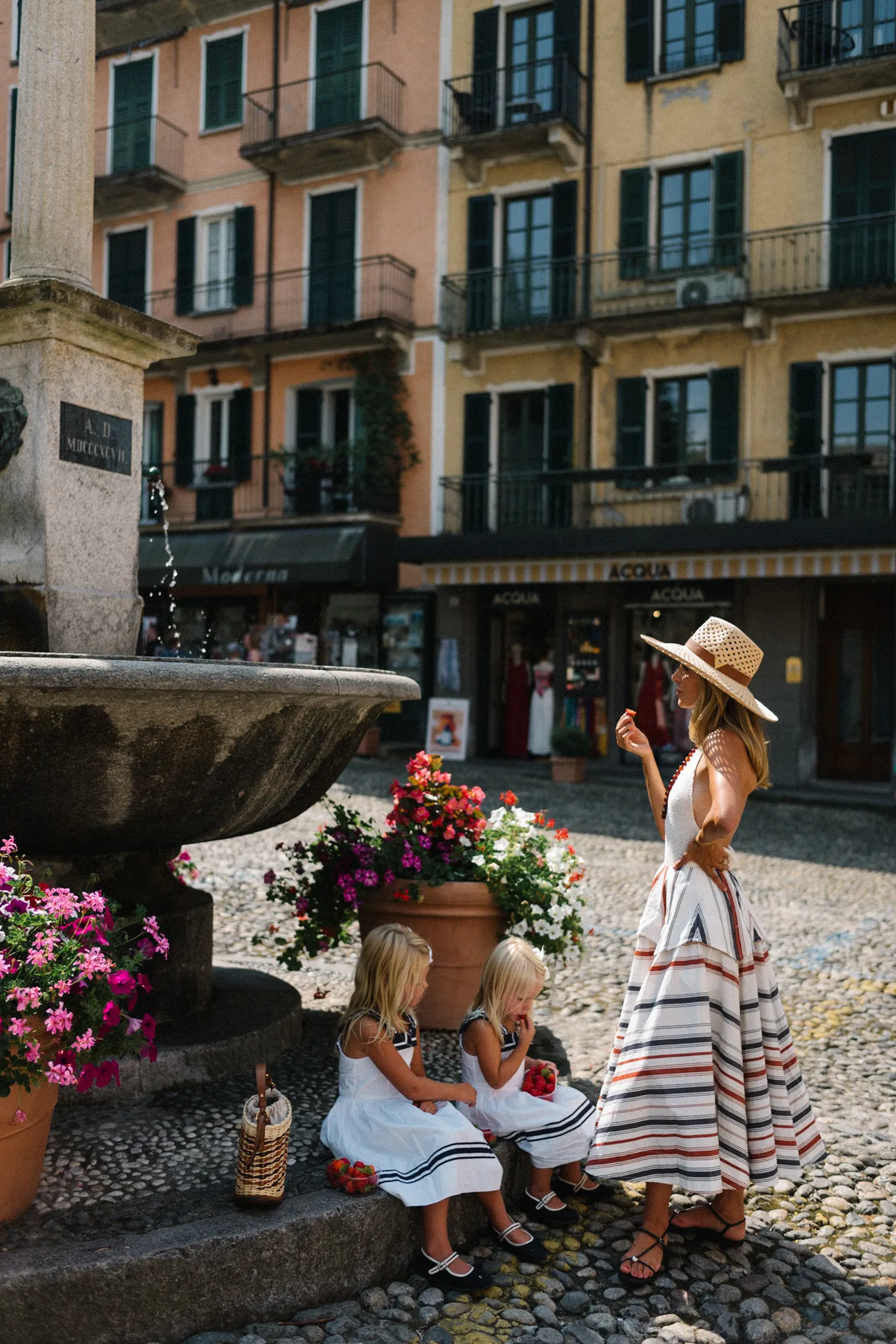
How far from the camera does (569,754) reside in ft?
55.5

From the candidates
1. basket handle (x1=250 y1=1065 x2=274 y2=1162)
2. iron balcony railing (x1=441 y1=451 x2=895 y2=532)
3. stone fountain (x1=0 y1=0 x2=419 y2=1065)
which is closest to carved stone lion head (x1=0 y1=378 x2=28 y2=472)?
stone fountain (x1=0 y1=0 x2=419 y2=1065)

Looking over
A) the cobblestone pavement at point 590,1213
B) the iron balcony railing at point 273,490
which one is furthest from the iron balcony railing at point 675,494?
the cobblestone pavement at point 590,1213

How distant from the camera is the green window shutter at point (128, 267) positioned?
77.0ft

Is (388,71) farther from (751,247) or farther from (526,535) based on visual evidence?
(526,535)

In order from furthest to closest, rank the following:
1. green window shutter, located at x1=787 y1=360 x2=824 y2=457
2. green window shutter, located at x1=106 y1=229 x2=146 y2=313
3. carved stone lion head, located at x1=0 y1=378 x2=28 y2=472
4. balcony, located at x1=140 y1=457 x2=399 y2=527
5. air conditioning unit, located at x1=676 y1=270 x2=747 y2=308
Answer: green window shutter, located at x1=106 y1=229 x2=146 y2=313
balcony, located at x1=140 y1=457 x2=399 y2=527
air conditioning unit, located at x1=676 y1=270 x2=747 y2=308
green window shutter, located at x1=787 y1=360 x2=824 y2=457
carved stone lion head, located at x1=0 y1=378 x2=28 y2=472

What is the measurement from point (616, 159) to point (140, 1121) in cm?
1849

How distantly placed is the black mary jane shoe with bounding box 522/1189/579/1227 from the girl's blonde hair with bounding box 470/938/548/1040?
1.52 feet

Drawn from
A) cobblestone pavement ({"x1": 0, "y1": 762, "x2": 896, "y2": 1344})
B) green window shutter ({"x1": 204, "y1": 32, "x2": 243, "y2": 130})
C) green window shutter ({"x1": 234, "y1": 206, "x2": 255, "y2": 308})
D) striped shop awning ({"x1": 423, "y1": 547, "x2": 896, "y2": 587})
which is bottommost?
cobblestone pavement ({"x1": 0, "y1": 762, "x2": 896, "y2": 1344})

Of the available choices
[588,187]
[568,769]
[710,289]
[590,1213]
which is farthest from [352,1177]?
[588,187]

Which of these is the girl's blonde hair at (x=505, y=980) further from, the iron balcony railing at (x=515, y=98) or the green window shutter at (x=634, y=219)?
the iron balcony railing at (x=515, y=98)

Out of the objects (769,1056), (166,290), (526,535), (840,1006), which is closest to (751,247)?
(526,535)

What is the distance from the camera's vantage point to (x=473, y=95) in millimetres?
19891

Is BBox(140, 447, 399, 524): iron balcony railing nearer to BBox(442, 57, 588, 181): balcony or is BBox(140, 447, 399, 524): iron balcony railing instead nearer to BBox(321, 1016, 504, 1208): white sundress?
BBox(442, 57, 588, 181): balcony

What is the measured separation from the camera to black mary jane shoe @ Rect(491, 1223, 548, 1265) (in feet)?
10.3
